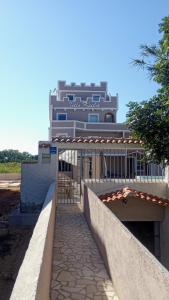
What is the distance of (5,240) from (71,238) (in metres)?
4.39

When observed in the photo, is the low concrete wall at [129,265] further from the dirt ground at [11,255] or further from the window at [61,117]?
the window at [61,117]

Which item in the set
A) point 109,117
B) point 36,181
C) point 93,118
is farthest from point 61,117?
point 36,181

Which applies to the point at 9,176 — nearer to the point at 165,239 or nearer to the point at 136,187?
the point at 136,187

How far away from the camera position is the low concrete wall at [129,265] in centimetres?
375

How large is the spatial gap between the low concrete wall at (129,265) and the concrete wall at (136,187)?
733 centimetres

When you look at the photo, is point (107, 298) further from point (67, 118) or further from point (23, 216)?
point (67, 118)

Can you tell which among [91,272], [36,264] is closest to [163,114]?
[91,272]

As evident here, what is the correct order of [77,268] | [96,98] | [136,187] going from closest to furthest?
[77,268] → [136,187] → [96,98]

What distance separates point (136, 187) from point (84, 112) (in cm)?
3602

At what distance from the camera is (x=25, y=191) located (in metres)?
15.6

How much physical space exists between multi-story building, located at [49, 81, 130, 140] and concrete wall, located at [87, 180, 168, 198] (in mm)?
27704

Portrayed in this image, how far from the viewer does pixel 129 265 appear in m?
5.14

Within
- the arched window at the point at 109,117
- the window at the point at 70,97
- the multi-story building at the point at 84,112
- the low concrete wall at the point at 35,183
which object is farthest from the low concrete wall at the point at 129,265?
the window at the point at 70,97

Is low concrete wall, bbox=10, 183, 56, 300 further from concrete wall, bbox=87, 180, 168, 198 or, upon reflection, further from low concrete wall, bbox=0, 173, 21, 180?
low concrete wall, bbox=0, 173, 21, 180
